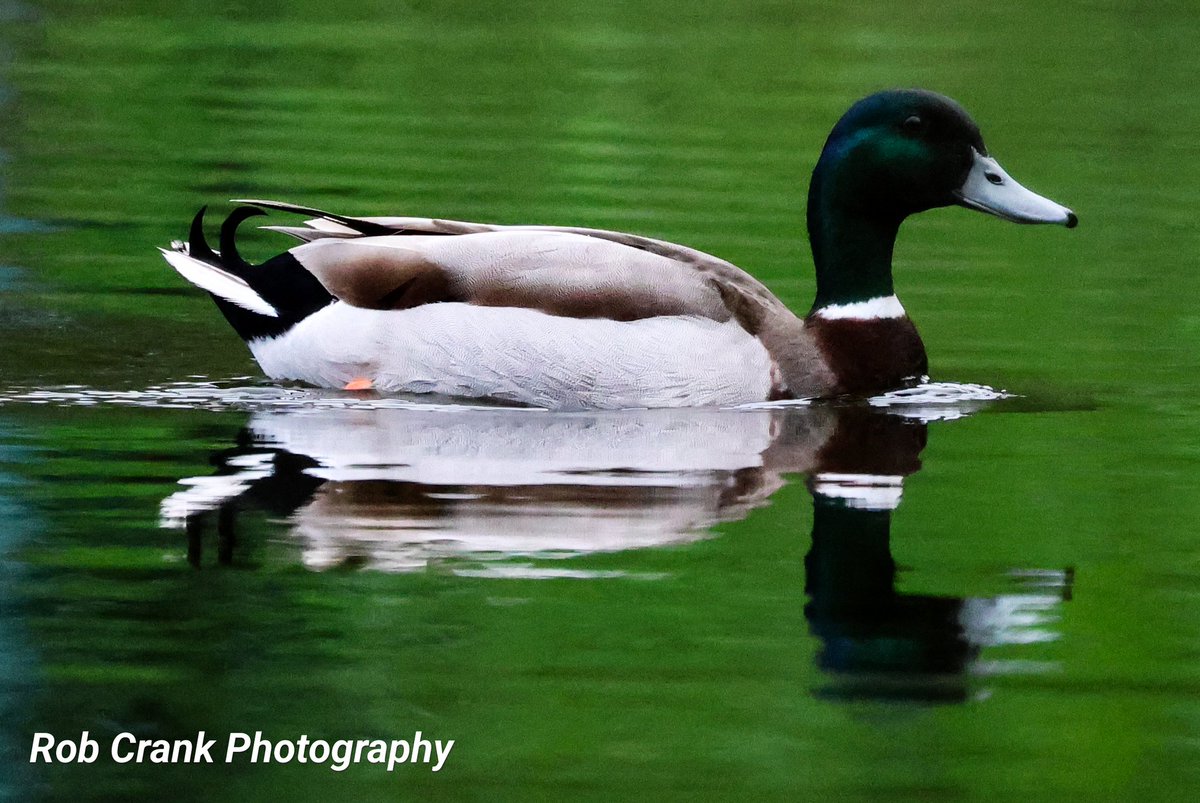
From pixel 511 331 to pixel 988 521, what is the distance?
238 centimetres

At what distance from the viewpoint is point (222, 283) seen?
9.38m

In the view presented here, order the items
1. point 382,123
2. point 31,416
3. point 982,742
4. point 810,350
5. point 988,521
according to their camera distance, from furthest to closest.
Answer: point 382,123 < point 810,350 < point 31,416 < point 988,521 < point 982,742

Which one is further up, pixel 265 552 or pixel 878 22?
pixel 878 22

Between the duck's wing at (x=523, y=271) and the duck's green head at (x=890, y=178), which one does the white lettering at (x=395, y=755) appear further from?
the duck's green head at (x=890, y=178)

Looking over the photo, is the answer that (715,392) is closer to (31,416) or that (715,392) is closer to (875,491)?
(875,491)

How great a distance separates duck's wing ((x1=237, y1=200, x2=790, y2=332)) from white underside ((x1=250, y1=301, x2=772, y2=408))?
0.06m

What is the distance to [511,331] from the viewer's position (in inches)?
351

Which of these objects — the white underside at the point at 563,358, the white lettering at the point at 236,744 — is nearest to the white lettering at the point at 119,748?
the white lettering at the point at 236,744

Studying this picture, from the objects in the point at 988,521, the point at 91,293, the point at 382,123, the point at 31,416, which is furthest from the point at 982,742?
the point at 382,123

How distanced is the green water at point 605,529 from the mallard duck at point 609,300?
0.79 feet

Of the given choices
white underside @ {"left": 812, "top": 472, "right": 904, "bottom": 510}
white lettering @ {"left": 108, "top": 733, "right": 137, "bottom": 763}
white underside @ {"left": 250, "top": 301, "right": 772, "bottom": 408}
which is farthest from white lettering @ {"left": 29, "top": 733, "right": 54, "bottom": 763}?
white underside @ {"left": 250, "top": 301, "right": 772, "bottom": 408}

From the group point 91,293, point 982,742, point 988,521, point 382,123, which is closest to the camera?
point 982,742

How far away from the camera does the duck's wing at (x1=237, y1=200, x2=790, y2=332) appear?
886 cm

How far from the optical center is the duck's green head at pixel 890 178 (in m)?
9.45
